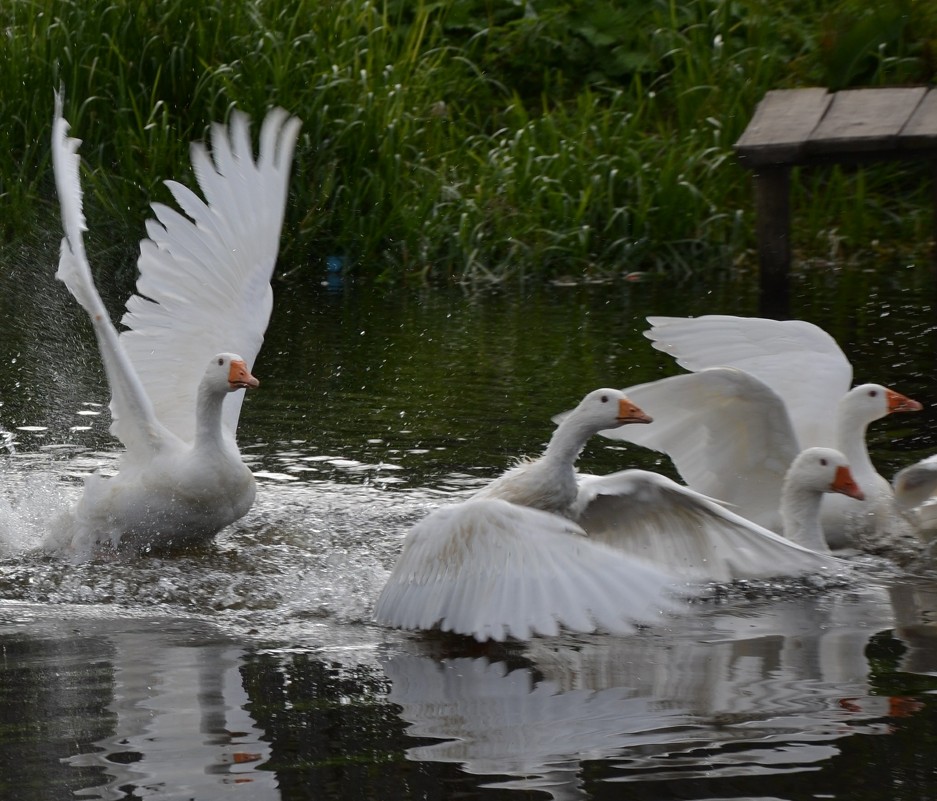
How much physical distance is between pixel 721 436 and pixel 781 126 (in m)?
3.66

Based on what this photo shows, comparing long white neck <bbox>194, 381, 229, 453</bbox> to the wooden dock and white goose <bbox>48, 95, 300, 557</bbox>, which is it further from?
the wooden dock

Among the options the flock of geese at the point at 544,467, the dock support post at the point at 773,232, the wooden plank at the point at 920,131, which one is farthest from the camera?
the dock support post at the point at 773,232

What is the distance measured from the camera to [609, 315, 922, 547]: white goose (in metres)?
5.16

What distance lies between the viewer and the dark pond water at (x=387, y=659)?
124 inches

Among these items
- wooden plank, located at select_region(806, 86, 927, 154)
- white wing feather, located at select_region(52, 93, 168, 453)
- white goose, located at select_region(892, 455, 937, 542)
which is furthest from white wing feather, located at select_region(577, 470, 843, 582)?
wooden plank, located at select_region(806, 86, 927, 154)

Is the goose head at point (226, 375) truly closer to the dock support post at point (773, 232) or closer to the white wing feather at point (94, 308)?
the white wing feather at point (94, 308)

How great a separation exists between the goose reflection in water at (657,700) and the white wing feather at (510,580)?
124 mm

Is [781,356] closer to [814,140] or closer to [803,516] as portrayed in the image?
[803,516]

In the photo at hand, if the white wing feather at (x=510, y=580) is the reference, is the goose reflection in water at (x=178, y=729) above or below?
below

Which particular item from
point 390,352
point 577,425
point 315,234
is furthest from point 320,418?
point 315,234

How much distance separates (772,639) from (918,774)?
39.7 inches

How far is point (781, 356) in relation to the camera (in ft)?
18.4

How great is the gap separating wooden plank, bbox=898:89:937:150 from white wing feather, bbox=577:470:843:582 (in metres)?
4.22

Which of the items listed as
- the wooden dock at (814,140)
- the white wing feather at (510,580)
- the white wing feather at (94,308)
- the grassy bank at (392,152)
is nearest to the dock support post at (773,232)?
the wooden dock at (814,140)
